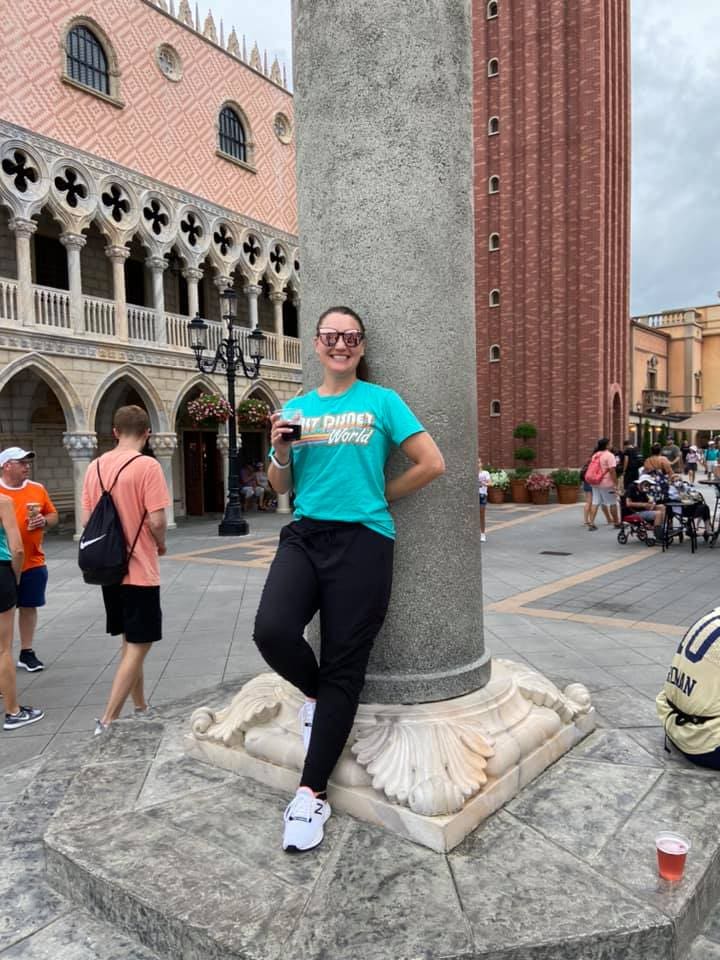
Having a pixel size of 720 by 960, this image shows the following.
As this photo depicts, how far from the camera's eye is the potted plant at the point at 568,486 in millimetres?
20688

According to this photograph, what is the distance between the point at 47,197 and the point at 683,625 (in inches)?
552

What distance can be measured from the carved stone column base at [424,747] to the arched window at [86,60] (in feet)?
52.1

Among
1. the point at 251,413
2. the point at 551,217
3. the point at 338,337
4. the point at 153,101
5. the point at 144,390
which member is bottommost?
the point at 338,337

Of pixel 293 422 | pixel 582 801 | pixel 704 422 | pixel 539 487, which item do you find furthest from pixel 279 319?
pixel 582 801

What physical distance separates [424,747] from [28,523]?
3.38 m

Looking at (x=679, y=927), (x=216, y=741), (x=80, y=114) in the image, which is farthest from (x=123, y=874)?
(x=80, y=114)

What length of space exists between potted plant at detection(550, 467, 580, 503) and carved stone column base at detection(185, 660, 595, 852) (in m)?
18.2

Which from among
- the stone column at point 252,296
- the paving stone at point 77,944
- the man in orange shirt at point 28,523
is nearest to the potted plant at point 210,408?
the stone column at point 252,296

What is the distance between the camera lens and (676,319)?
5244 centimetres

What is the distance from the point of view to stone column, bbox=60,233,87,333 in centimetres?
1481

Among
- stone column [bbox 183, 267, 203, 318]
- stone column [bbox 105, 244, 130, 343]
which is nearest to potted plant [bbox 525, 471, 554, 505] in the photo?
stone column [bbox 183, 267, 203, 318]

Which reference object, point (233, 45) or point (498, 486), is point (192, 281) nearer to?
point (233, 45)

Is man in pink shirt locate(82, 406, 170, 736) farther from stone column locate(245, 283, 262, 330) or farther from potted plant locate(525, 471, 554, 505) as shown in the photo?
potted plant locate(525, 471, 554, 505)

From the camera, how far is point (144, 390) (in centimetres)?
1656
